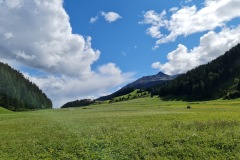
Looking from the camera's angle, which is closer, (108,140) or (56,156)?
(56,156)

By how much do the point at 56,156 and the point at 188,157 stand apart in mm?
11656

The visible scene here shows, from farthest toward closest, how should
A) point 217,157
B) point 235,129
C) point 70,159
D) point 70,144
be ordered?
1. point 235,129
2. point 70,144
3. point 70,159
4. point 217,157

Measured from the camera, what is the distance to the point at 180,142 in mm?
28562

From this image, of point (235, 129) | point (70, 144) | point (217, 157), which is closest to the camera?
point (217, 157)

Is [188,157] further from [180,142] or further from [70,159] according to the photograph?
[70,159]

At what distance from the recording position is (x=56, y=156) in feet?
89.8

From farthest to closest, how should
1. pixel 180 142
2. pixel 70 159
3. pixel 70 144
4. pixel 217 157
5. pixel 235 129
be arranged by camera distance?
1. pixel 235 129
2. pixel 70 144
3. pixel 180 142
4. pixel 70 159
5. pixel 217 157

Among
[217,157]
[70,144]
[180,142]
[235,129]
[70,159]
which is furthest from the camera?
[235,129]

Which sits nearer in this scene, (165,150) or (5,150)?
(165,150)

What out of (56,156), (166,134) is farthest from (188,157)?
(56,156)

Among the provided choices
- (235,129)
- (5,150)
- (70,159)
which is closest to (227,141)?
(235,129)

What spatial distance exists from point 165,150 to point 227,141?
19.4ft

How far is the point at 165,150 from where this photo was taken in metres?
26.8

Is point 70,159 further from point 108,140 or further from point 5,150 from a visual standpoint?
point 5,150
